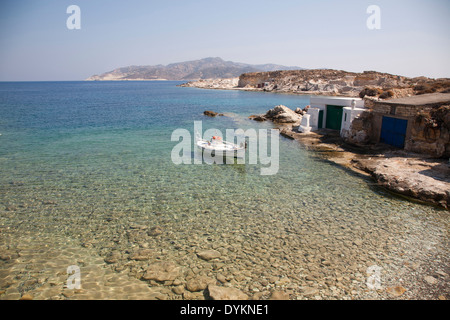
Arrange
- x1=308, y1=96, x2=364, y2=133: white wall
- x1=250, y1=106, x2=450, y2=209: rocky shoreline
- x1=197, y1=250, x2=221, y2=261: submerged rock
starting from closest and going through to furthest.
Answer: x1=197, y1=250, x2=221, y2=261: submerged rock, x1=250, y1=106, x2=450, y2=209: rocky shoreline, x1=308, y1=96, x2=364, y2=133: white wall

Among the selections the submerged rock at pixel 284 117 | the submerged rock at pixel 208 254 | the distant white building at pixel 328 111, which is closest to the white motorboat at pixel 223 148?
the submerged rock at pixel 208 254

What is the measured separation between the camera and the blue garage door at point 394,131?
1852 centimetres

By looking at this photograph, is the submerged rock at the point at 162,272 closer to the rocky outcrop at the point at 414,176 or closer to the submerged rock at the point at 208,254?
the submerged rock at the point at 208,254

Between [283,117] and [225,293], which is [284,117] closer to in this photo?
[283,117]

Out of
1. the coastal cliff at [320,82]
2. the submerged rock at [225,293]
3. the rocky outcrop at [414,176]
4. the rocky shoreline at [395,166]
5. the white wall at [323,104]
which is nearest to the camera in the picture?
the submerged rock at [225,293]

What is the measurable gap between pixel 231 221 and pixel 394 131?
14992 mm

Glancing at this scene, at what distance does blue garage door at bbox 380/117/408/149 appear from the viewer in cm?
1852

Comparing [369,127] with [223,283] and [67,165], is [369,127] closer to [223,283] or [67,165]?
[223,283]

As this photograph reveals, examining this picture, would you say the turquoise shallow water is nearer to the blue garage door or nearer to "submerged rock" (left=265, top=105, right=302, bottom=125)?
the blue garage door

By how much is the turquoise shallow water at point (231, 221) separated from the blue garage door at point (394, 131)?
5437 mm

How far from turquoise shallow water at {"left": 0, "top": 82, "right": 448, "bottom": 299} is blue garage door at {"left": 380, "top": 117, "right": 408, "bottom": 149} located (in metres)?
5.44

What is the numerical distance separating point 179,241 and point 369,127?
17.9 m

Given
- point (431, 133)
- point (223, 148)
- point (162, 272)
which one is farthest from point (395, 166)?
point (162, 272)

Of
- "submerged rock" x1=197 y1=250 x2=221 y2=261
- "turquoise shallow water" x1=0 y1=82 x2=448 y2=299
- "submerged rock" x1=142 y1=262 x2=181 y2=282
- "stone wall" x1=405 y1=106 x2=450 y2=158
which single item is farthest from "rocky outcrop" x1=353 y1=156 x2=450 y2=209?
"submerged rock" x1=142 y1=262 x2=181 y2=282
